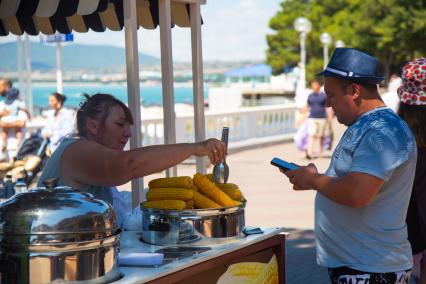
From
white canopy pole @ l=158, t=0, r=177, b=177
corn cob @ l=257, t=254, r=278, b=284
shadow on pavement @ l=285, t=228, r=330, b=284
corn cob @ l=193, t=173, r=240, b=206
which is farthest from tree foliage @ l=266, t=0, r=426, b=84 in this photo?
corn cob @ l=193, t=173, r=240, b=206

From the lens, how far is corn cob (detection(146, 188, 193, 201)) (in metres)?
4.17

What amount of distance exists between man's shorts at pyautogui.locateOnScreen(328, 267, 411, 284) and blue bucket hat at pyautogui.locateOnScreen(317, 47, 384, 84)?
862 millimetres

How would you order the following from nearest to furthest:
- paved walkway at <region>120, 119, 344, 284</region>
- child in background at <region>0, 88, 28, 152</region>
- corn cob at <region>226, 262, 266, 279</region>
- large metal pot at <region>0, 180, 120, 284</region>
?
large metal pot at <region>0, 180, 120, 284</region>, corn cob at <region>226, 262, 266, 279</region>, paved walkway at <region>120, 119, 344, 284</region>, child in background at <region>0, 88, 28, 152</region>

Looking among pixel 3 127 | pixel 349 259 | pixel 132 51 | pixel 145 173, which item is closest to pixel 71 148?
pixel 145 173

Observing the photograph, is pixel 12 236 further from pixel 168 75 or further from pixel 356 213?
pixel 168 75

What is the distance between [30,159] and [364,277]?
361 inches

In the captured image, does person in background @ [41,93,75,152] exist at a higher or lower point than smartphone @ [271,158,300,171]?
lower

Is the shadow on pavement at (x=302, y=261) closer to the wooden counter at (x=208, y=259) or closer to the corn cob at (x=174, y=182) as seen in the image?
the wooden counter at (x=208, y=259)

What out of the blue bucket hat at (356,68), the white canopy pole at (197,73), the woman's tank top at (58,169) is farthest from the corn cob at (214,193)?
the white canopy pole at (197,73)

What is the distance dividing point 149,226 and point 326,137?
14697 millimetres

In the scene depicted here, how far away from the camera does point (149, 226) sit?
4.17 m

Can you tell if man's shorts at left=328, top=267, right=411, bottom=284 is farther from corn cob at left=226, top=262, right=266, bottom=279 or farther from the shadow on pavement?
the shadow on pavement

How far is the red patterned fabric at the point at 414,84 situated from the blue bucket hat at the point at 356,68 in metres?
1.05

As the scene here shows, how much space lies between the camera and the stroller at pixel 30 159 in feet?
35.7
